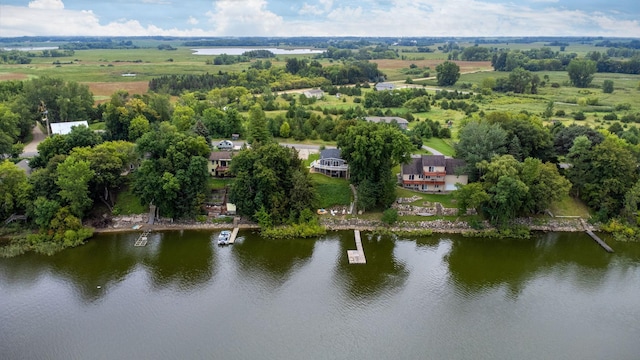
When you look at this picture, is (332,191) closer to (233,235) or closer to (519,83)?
(233,235)

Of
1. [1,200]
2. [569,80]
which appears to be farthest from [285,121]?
[569,80]

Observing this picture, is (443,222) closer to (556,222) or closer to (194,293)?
(556,222)

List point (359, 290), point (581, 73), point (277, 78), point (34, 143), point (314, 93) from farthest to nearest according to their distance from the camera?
point (581, 73) → point (277, 78) → point (314, 93) → point (34, 143) → point (359, 290)

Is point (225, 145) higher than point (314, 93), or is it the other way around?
point (314, 93)

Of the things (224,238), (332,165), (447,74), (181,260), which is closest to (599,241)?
(332,165)

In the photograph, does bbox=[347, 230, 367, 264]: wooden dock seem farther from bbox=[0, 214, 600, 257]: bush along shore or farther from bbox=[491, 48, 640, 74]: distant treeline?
bbox=[491, 48, 640, 74]: distant treeline

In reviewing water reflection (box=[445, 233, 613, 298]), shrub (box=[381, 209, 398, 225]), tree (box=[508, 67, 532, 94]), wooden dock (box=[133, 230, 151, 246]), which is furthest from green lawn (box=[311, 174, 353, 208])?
tree (box=[508, 67, 532, 94])

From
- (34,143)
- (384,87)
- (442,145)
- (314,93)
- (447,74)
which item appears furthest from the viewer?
(447,74)
